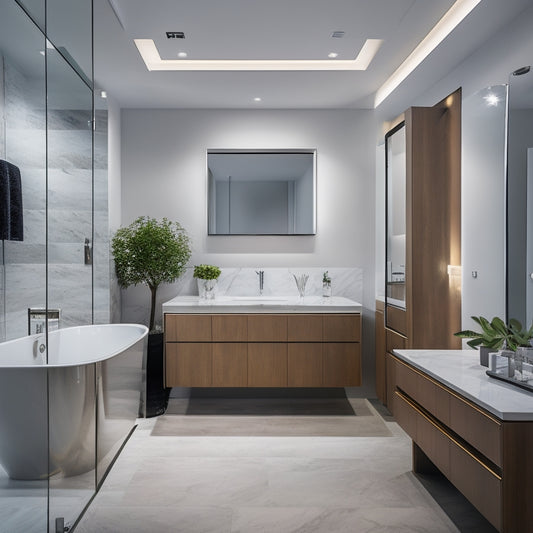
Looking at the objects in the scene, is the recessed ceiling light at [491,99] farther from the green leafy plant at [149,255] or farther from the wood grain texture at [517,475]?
the green leafy plant at [149,255]

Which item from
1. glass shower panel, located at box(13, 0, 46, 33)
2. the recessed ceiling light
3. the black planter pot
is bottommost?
the black planter pot

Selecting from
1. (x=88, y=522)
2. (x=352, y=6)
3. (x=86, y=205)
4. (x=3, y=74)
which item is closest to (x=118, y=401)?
(x=88, y=522)

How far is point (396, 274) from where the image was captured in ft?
11.3

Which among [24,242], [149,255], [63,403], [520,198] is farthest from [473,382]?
[149,255]

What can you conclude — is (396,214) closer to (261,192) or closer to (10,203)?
(261,192)

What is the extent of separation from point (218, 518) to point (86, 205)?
69.8 inches

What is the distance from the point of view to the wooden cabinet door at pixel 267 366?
140 inches

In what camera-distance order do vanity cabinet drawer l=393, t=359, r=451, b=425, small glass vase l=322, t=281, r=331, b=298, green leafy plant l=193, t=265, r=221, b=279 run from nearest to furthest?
1. vanity cabinet drawer l=393, t=359, r=451, b=425
2. green leafy plant l=193, t=265, r=221, b=279
3. small glass vase l=322, t=281, r=331, b=298

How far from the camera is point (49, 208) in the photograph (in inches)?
77.0

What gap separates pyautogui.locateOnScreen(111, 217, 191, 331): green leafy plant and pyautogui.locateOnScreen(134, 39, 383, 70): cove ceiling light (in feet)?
4.01

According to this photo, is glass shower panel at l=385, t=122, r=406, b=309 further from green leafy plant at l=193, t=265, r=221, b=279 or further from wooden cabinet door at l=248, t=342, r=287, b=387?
green leafy plant at l=193, t=265, r=221, b=279

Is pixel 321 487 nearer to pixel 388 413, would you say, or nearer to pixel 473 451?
pixel 473 451

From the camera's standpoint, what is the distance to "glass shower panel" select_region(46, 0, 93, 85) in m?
1.99

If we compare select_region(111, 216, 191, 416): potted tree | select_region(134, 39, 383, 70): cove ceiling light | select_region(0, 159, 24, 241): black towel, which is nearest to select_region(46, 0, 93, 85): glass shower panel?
select_region(0, 159, 24, 241): black towel
